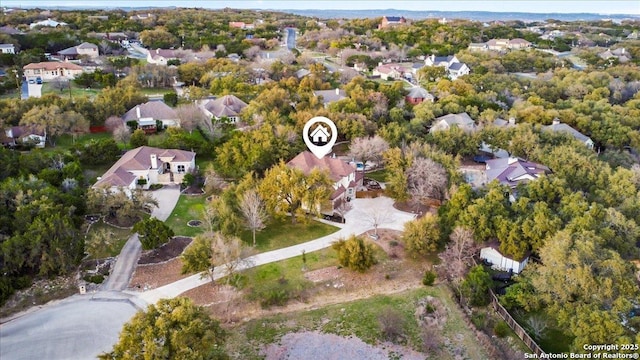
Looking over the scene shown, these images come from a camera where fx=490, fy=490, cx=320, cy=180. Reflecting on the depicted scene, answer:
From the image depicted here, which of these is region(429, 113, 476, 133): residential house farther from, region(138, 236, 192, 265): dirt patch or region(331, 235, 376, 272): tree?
region(138, 236, 192, 265): dirt patch

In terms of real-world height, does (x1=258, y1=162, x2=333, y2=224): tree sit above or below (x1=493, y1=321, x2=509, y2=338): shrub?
above

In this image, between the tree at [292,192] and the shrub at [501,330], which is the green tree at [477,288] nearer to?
the shrub at [501,330]

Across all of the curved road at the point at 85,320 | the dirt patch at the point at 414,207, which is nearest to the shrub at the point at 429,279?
the curved road at the point at 85,320

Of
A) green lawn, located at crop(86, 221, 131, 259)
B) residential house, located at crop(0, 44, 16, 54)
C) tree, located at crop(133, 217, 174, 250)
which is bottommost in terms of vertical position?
green lawn, located at crop(86, 221, 131, 259)

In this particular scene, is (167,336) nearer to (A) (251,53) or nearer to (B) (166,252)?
(B) (166,252)

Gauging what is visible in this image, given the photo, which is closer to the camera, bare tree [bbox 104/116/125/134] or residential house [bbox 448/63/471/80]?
bare tree [bbox 104/116/125/134]

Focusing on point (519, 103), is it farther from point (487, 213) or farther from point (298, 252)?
point (298, 252)

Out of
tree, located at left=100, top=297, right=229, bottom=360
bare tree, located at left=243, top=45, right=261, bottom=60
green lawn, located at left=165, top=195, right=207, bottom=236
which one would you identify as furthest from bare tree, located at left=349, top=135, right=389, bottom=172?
bare tree, located at left=243, top=45, right=261, bottom=60
